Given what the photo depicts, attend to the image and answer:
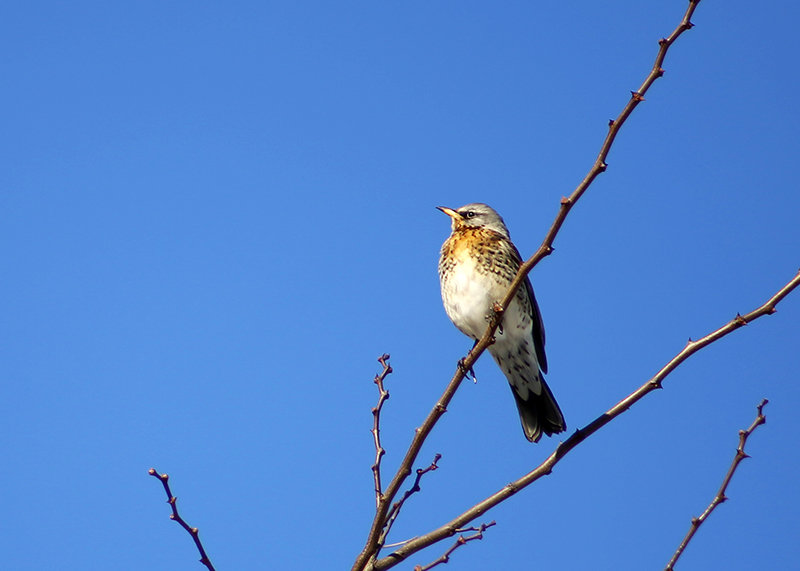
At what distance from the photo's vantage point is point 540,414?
664 cm

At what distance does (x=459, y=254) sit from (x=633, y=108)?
3.90 metres

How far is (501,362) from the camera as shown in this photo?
6961 mm

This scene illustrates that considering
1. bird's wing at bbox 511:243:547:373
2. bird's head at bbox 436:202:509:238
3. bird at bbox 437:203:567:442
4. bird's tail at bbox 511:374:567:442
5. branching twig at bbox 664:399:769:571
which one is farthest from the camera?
bird's head at bbox 436:202:509:238

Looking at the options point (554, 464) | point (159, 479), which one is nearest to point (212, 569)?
point (159, 479)

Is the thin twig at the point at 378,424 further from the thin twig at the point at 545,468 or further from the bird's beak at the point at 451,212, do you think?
the bird's beak at the point at 451,212

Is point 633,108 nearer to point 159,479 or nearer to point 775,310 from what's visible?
point 775,310

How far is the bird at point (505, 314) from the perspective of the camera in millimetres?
6652

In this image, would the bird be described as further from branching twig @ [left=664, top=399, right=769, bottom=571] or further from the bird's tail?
branching twig @ [left=664, top=399, right=769, bottom=571]

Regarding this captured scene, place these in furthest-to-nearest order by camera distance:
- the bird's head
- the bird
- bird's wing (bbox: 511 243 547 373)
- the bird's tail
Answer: the bird's head
bird's wing (bbox: 511 243 547 373)
the bird
the bird's tail

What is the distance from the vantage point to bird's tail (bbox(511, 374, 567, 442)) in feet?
21.4

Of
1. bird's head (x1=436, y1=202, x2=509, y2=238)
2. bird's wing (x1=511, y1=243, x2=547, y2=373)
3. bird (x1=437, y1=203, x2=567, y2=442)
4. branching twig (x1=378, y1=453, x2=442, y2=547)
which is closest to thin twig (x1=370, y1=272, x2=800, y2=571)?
branching twig (x1=378, y1=453, x2=442, y2=547)

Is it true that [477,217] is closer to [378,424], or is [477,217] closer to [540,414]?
[540,414]

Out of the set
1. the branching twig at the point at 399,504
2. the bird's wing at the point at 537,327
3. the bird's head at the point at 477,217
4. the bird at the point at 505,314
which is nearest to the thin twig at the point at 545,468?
the branching twig at the point at 399,504

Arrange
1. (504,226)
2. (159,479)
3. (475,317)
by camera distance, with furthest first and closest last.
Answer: (504,226) < (475,317) < (159,479)
